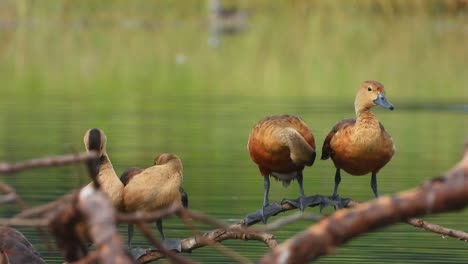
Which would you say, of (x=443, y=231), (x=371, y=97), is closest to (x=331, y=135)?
(x=371, y=97)

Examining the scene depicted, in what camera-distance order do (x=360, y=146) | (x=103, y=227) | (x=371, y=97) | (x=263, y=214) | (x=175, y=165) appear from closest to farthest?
(x=103, y=227)
(x=175, y=165)
(x=263, y=214)
(x=360, y=146)
(x=371, y=97)

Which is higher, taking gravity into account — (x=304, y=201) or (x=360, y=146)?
(x=360, y=146)

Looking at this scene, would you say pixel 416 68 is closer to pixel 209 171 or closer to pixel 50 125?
pixel 50 125

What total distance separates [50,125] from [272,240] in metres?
11.8

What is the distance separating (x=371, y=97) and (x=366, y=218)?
4296mm

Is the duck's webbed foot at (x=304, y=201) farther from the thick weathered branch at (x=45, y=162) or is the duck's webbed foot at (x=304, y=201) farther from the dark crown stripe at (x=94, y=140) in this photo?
the thick weathered branch at (x=45, y=162)

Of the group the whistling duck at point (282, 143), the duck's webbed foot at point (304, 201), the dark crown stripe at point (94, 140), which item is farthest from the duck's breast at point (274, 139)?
the dark crown stripe at point (94, 140)

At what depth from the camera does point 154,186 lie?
6.55m

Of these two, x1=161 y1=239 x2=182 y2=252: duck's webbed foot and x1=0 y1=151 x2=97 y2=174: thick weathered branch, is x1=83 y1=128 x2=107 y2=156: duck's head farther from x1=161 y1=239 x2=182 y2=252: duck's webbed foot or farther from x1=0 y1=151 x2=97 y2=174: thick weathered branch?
x1=0 y1=151 x2=97 y2=174: thick weathered branch

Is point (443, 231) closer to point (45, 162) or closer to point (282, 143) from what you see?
point (282, 143)

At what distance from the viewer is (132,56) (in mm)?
30344

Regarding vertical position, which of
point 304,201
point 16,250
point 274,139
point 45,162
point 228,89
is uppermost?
point 45,162

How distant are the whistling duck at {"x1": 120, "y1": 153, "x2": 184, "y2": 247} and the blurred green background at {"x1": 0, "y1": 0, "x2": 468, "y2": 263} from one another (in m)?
2.18

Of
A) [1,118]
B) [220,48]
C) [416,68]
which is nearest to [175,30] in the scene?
[220,48]
